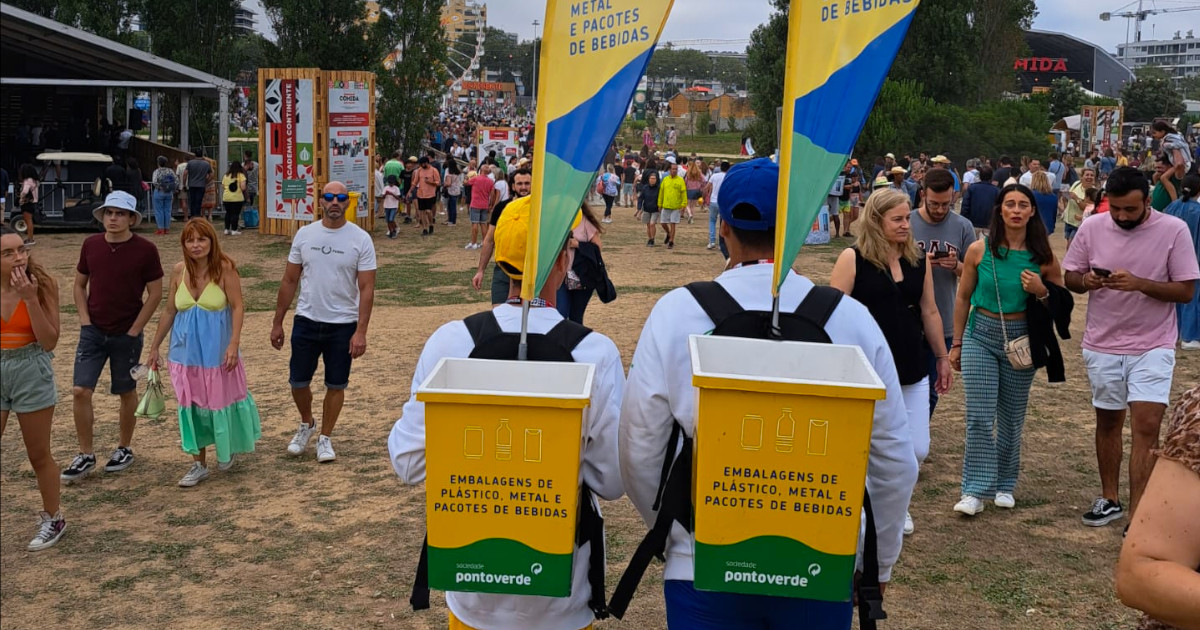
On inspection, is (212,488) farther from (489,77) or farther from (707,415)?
(489,77)

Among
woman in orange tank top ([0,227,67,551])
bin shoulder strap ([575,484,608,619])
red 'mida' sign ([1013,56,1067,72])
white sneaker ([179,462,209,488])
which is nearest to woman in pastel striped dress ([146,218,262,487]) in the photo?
white sneaker ([179,462,209,488])

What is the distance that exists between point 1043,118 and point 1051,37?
45571mm

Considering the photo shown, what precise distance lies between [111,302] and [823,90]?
578 cm

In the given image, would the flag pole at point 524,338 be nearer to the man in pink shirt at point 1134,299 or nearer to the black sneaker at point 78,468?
the man in pink shirt at point 1134,299

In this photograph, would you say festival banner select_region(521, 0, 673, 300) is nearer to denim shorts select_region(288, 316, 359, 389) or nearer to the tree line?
denim shorts select_region(288, 316, 359, 389)

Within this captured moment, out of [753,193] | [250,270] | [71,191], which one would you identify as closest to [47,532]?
[753,193]

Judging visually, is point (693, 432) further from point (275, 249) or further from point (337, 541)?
point (275, 249)

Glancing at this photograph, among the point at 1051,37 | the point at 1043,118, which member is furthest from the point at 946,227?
the point at 1051,37

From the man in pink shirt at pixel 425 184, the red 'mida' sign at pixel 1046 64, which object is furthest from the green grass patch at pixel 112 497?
the red 'mida' sign at pixel 1046 64

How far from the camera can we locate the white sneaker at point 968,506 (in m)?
6.48

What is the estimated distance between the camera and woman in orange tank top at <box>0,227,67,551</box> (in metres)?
6.16

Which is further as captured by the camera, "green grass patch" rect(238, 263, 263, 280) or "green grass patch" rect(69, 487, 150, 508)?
"green grass patch" rect(238, 263, 263, 280)

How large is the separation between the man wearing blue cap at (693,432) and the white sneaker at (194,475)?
5169mm

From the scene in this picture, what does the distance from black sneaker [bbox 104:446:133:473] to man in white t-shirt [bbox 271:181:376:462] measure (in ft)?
4.04
